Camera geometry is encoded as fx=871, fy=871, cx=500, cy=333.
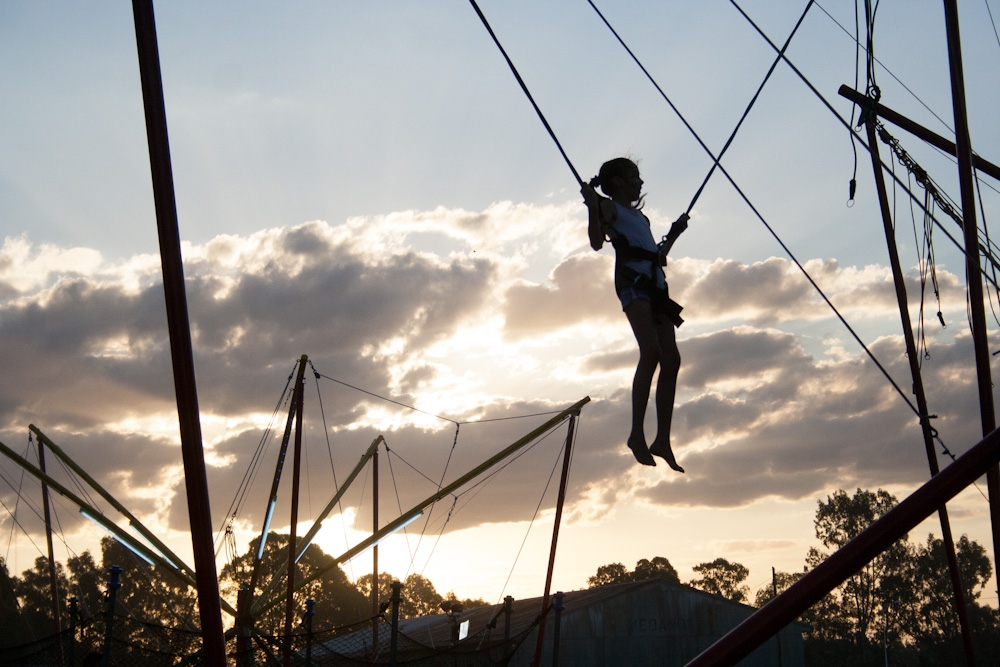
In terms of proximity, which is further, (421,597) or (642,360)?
(421,597)

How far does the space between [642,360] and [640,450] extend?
48 centimetres

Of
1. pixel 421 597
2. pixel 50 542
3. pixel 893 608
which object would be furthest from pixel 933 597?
pixel 50 542

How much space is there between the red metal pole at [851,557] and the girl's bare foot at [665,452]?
3094 mm

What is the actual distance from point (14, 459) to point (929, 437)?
14.9m

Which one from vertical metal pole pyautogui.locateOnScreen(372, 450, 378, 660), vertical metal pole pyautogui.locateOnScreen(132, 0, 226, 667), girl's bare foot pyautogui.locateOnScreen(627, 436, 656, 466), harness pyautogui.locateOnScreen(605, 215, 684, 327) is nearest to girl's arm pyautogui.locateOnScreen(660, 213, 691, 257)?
harness pyautogui.locateOnScreen(605, 215, 684, 327)

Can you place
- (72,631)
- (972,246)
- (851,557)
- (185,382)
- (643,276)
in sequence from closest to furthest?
(851,557)
(185,382)
(643,276)
(972,246)
(72,631)

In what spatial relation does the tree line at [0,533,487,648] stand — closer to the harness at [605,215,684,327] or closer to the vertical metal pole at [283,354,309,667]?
the vertical metal pole at [283,354,309,667]

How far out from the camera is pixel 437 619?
100 ft

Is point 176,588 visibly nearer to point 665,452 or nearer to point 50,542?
point 50,542

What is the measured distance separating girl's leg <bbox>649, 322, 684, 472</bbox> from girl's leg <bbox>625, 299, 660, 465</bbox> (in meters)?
0.05

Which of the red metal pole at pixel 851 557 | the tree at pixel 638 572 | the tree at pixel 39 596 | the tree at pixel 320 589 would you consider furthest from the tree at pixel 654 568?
the red metal pole at pixel 851 557

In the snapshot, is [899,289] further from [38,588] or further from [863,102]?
[38,588]

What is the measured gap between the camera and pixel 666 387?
14.4ft

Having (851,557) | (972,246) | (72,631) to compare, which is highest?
(972,246)
